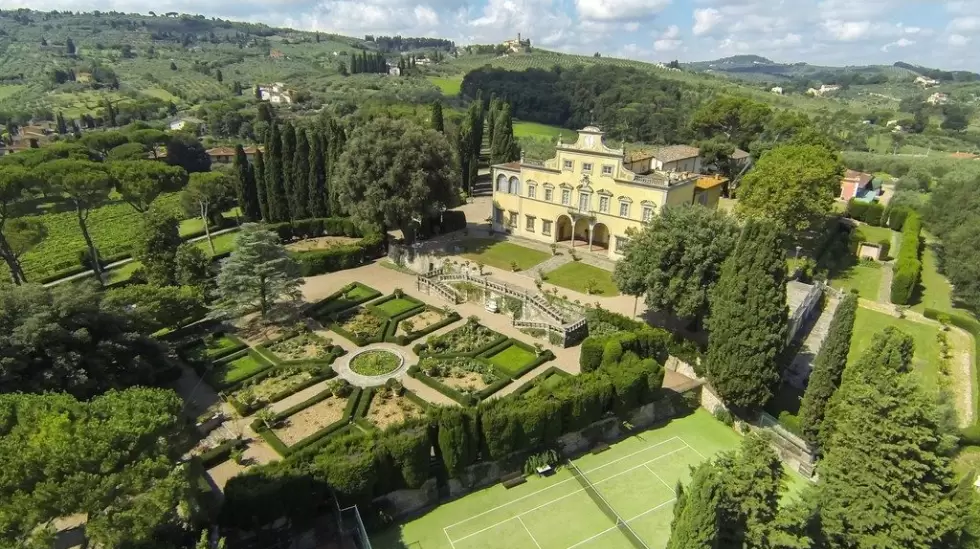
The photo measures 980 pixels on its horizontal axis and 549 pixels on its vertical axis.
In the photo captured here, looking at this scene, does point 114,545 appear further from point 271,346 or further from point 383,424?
point 271,346

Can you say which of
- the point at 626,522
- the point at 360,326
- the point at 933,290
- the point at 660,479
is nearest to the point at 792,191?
the point at 933,290

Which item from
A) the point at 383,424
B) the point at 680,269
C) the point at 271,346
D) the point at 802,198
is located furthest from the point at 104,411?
the point at 802,198

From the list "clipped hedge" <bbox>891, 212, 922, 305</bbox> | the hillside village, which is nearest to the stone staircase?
the hillside village

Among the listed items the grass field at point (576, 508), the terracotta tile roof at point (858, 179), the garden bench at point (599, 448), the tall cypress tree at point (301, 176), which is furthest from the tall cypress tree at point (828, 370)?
the terracotta tile roof at point (858, 179)

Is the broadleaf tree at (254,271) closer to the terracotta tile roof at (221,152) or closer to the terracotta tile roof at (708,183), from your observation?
the terracotta tile roof at (708,183)

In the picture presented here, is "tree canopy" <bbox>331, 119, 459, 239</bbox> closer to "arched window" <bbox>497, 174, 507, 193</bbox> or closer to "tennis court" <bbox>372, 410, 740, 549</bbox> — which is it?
"arched window" <bbox>497, 174, 507, 193</bbox>

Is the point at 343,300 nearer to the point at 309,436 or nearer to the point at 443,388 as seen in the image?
the point at 443,388
